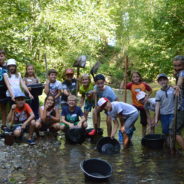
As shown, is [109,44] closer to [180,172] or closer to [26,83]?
[26,83]

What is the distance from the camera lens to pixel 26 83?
8016 millimetres

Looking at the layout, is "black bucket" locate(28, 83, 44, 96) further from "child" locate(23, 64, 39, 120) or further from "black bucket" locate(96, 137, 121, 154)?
"black bucket" locate(96, 137, 121, 154)

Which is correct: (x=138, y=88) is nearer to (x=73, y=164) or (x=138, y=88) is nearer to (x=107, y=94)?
(x=107, y=94)

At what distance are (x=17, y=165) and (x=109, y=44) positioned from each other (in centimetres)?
3513

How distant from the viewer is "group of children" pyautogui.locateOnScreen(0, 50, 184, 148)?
658cm

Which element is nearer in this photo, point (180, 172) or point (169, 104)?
point (180, 172)

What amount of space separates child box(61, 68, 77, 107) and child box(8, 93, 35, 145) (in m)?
1.37

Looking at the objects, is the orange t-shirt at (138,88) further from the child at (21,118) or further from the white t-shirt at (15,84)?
the white t-shirt at (15,84)

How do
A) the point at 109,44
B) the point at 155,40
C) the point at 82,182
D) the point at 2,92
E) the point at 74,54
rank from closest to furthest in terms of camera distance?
the point at 82,182 < the point at 2,92 < the point at 155,40 < the point at 74,54 < the point at 109,44

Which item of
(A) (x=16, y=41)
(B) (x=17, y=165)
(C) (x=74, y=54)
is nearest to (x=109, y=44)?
(C) (x=74, y=54)

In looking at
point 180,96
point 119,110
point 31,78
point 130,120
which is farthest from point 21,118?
point 180,96

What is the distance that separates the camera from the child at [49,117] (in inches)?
299

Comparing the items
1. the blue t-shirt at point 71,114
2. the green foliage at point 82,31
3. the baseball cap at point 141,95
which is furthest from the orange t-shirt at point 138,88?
the green foliage at point 82,31

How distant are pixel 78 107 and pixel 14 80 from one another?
1707 mm
